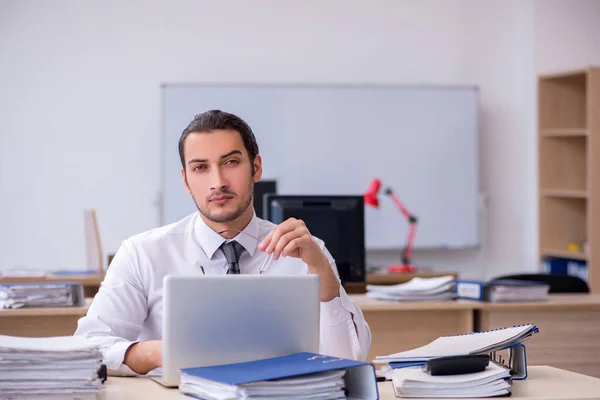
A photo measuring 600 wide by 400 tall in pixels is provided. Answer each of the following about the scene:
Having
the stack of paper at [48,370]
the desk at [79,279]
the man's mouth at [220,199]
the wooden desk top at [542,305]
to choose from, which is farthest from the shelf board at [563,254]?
the stack of paper at [48,370]

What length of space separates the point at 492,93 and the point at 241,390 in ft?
16.2

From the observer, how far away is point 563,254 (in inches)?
228

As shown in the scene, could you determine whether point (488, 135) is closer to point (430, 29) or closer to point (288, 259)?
point (430, 29)

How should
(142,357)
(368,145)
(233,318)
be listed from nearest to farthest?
1. (233,318)
2. (142,357)
3. (368,145)

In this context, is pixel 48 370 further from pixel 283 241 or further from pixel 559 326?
pixel 559 326

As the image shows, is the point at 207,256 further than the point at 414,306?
No

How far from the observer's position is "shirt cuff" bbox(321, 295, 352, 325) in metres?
2.17

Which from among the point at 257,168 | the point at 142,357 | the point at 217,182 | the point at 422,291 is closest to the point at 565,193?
the point at 422,291

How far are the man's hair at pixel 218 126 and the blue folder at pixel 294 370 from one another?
2.49 feet

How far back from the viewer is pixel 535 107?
6.04 metres

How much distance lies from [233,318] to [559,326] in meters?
2.08

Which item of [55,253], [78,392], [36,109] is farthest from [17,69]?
[78,392]

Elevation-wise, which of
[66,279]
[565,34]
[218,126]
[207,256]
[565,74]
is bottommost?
[66,279]

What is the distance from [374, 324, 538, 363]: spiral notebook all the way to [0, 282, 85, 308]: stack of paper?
1.69 meters
